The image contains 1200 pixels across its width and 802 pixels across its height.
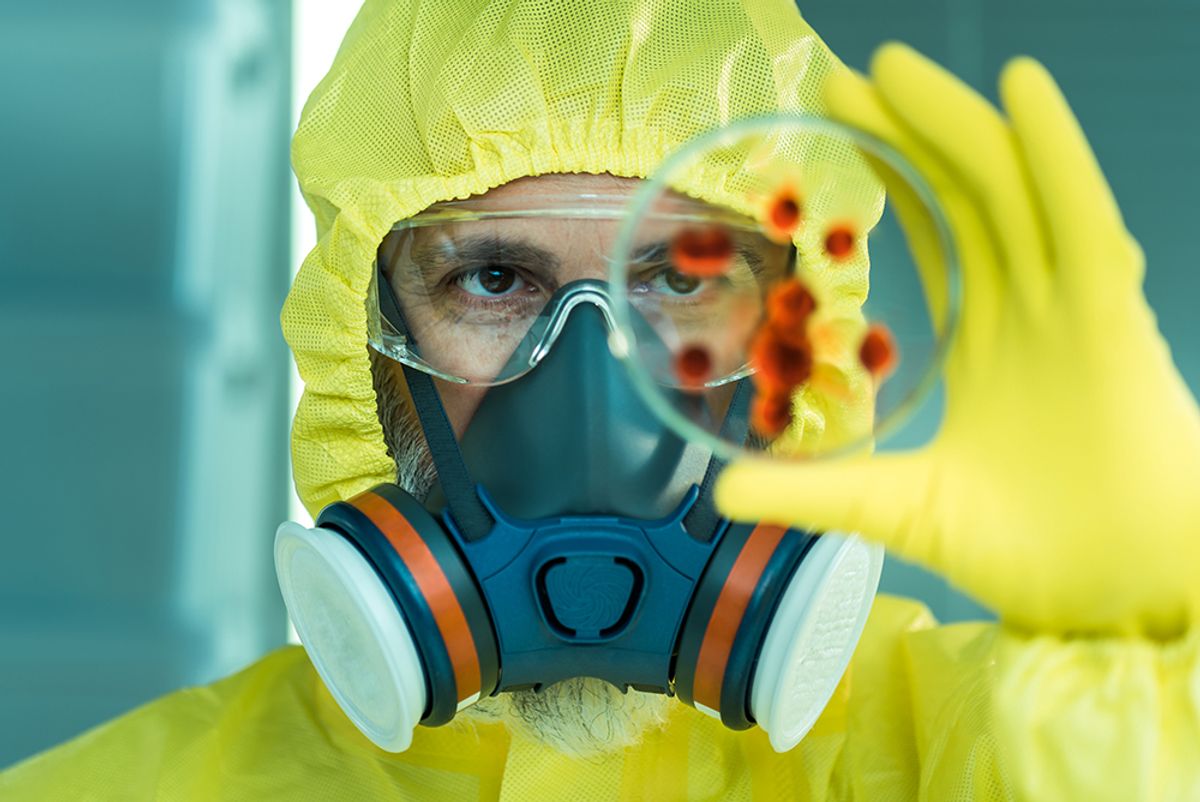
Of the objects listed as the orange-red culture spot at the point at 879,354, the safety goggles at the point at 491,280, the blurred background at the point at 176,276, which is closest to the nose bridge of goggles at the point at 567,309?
the safety goggles at the point at 491,280

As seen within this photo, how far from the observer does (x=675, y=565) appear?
1.23 m

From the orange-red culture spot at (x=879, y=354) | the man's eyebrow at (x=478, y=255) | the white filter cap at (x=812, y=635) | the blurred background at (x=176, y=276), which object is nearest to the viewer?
the orange-red culture spot at (x=879, y=354)

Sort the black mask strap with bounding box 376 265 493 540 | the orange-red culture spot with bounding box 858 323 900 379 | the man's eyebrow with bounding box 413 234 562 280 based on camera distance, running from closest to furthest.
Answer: the orange-red culture spot with bounding box 858 323 900 379 < the black mask strap with bounding box 376 265 493 540 < the man's eyebrow with bounding box 413 234 562 280

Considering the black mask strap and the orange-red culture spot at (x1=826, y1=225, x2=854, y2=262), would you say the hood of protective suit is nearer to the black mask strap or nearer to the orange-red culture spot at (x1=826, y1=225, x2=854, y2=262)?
the black mask strap

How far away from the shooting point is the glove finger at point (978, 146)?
34.0 inches

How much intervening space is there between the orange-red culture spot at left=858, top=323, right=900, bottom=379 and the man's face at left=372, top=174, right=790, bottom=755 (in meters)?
0.53

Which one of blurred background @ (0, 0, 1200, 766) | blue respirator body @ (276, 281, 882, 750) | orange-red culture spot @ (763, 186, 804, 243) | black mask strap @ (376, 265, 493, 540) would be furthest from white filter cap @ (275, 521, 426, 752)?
blurred background @ (0, 0, 1200, 766)

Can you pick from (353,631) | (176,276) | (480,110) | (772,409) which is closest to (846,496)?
(772,409)

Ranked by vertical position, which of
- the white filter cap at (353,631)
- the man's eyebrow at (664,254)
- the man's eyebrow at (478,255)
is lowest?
the white filter cap at (353,631)

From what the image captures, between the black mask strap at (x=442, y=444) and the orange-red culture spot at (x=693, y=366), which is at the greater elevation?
the orange-red culture spot at (x=693, y=366)

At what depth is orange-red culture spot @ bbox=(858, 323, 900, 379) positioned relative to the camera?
83cm

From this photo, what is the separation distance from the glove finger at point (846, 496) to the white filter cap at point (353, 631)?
467 millimetres

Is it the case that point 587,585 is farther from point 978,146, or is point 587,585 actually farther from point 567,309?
point 978,146

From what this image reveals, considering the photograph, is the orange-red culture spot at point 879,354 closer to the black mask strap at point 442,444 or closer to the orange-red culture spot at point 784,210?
the orange-red culture spot at point 784,210
